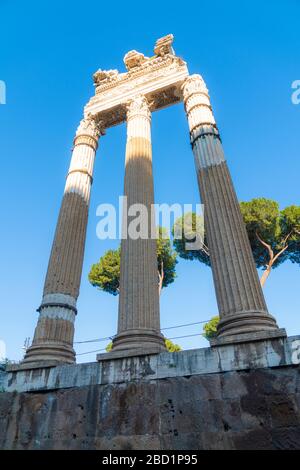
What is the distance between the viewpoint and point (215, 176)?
8.95 m

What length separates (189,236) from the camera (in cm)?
2250

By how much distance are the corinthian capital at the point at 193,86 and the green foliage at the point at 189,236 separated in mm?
10747

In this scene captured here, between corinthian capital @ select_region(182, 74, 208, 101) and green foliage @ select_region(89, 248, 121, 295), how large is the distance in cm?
1428

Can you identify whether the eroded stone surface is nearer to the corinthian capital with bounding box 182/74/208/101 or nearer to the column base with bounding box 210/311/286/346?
the column base with bounding box 210/311/286/346

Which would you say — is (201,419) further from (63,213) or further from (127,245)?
(63,213)

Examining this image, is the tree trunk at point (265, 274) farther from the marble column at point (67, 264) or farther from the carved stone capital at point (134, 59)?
the carved stone capital at point (134, 59)

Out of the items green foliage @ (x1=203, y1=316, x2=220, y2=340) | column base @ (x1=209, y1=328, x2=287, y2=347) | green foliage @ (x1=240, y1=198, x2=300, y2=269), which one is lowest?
column base @ (x1=209, y1=328, x2=287, y2=347)

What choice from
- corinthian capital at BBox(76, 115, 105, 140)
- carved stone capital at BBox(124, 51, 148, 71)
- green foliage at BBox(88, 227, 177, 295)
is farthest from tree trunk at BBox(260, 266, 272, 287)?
carved stone capital at BBox(124, 51, 148, 71)

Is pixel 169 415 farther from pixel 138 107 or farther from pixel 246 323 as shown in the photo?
pixel 138 107

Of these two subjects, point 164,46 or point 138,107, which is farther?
point 164,46

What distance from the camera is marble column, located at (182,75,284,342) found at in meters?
6.45

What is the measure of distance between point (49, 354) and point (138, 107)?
8820 millimetres

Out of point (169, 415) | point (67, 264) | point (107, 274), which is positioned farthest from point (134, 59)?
point (107, 274)

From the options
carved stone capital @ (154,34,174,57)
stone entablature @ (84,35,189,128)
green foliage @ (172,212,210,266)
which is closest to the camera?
stone entablature @ (84,35,189,128)
